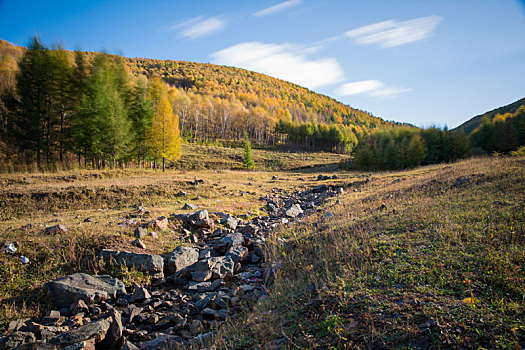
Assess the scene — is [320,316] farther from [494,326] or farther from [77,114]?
[77,114]

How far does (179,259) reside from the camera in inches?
295

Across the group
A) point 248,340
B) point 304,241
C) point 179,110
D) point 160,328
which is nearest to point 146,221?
point 160,328

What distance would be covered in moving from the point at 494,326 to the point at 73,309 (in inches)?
299

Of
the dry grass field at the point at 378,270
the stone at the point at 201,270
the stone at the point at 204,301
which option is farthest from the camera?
the stone at the point at 201,270

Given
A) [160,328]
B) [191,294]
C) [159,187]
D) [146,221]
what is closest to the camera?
[160,328]

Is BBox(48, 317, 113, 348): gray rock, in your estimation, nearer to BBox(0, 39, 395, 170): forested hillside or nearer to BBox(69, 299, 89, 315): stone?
BBox(69, 299, 89, 315): stone

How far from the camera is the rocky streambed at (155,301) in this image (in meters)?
4.21

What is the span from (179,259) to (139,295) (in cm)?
170

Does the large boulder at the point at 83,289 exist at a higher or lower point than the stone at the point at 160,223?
lower

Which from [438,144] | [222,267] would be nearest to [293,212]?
[222,267]

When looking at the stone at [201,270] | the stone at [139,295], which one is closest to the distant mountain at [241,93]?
the stone at [201,270]

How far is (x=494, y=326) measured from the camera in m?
2.87

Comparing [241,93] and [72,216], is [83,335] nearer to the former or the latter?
[72,216]

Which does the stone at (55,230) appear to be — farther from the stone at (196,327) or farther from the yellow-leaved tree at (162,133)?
the yellow-leaved tree at (162,133)
